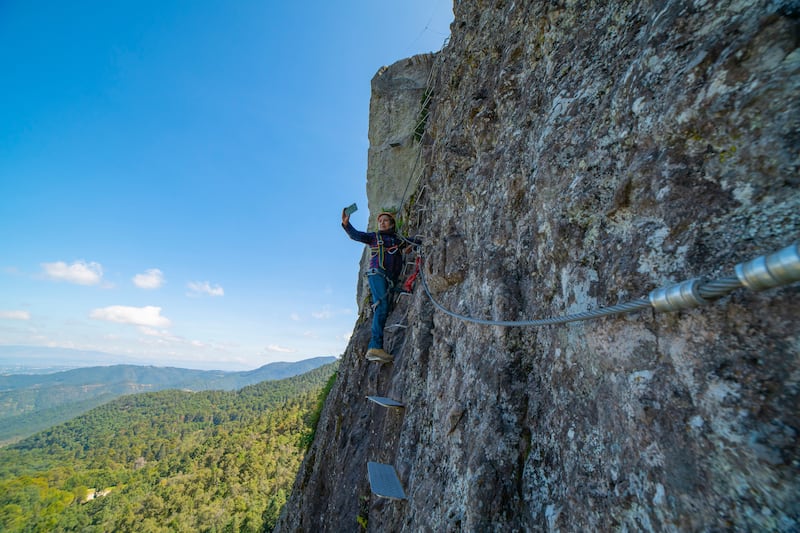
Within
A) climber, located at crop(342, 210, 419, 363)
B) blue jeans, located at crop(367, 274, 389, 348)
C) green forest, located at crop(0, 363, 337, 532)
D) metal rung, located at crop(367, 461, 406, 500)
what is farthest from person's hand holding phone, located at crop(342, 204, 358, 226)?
green forest, located at crop(0, 363, 337, 532)

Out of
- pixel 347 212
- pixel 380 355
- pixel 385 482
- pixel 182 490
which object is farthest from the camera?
pixel 182 490

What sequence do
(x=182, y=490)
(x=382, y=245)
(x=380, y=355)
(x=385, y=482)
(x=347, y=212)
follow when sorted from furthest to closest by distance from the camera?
1. (x=182, y=490)
2. (x=382, y=245)
3. (x=347, y=212)
4. (x=380, y=355)
5. (x=385, y=482)

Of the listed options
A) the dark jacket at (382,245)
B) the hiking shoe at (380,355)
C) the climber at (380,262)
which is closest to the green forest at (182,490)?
the climber at (380,262)

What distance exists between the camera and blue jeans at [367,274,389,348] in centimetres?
759

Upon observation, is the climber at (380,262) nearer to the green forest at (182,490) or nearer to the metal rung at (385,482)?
the metal rung at (385,482)

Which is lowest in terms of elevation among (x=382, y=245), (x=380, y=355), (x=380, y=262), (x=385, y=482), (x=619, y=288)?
(x=385, y=482)

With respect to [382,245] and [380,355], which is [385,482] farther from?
[382,245]

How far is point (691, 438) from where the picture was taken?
1765 mm

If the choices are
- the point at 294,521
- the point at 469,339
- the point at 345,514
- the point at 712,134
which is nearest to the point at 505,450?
the point at 469,339

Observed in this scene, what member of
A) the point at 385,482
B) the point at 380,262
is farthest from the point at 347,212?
the point at 385,482

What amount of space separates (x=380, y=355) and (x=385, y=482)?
284cm

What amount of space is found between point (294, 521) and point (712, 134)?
11215mm

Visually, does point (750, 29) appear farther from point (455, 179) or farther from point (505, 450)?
point (455, 179)

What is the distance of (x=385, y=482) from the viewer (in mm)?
4477
